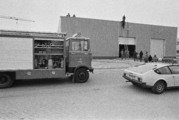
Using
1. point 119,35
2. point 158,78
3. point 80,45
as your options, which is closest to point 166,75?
point 158,78

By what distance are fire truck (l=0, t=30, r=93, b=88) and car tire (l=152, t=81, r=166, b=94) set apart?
354cm

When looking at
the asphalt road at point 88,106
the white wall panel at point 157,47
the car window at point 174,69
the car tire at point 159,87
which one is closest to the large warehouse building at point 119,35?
the white wall panel at point 157,47

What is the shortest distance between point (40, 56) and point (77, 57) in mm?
2000

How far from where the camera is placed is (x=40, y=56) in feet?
19.9

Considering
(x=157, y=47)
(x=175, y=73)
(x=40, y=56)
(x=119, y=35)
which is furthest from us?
(x=157, y=47)

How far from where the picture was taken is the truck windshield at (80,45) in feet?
21.6

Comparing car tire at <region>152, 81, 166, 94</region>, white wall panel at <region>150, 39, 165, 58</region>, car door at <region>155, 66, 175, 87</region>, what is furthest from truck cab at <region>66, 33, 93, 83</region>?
white wall panel at <region>150, 39, 165, 58</region>

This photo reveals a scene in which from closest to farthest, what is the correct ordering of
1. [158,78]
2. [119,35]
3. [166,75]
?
1. [158,78]
2. [166,75]
3. [119,35]

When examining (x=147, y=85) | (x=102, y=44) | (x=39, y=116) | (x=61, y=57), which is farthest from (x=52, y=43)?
(x=102, y=44)

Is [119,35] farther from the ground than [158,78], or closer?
farther from the ground

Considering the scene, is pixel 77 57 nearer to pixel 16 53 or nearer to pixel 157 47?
pixel 16 53

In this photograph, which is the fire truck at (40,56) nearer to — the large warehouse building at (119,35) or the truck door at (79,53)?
the truck door at (79,53)

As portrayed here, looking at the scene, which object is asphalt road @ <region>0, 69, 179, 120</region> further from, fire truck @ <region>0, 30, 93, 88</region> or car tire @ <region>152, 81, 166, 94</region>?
fire truck @ <region>0, 30, 93, 88</region>

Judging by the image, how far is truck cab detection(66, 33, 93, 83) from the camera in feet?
21.5
